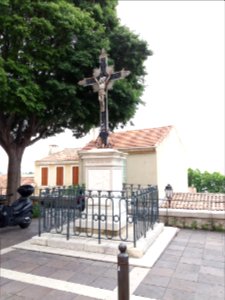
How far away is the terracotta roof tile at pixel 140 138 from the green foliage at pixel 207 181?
1581 cm

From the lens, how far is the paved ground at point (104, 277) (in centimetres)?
312

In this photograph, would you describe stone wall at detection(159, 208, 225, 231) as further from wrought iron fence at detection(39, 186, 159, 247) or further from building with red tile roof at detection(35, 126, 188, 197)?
building with red tile roof at detection(35, 126, 188, 197)

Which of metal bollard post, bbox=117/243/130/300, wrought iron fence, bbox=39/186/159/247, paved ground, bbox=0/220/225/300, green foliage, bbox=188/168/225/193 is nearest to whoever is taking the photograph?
metal bollard post, bbox=117/243/130/300

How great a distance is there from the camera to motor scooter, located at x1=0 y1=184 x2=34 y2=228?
6.48 metres

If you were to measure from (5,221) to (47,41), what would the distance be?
18.3 feet

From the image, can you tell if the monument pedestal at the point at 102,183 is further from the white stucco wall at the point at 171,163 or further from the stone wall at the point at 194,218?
the white stucco wall at the point at 171,163

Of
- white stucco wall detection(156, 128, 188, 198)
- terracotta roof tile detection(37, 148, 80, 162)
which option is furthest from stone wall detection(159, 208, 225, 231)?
terracotta roof tile detection(37, 148, 80, 162)

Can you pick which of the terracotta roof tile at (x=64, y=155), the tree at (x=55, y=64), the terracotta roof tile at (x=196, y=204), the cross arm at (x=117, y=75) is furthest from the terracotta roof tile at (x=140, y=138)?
the cross arm at (x=117, y=75)

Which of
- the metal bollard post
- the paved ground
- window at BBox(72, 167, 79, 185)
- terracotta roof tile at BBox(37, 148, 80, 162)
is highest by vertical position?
terracotta roof tile at BBox(37, 148, 80, 162)

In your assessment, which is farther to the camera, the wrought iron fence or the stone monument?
the stone monument

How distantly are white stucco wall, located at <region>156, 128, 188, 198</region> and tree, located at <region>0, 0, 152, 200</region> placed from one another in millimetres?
4915

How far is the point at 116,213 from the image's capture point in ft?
17.4

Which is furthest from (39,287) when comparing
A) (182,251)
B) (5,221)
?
(5,221)

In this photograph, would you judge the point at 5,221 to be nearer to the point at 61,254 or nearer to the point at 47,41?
the point at 61,254
